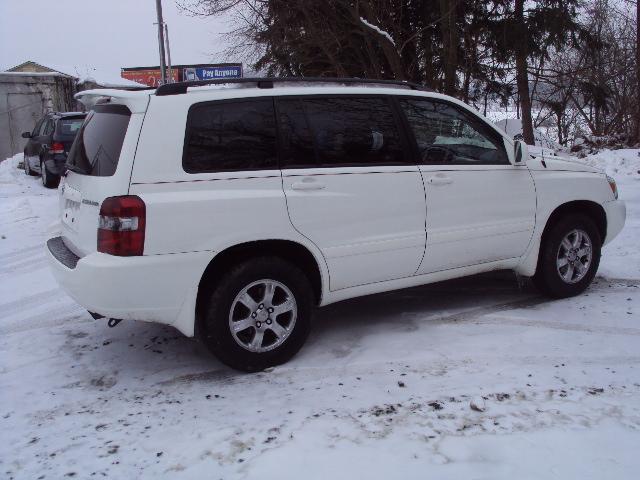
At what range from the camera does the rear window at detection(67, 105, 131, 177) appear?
358 cm

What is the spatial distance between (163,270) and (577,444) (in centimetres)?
233

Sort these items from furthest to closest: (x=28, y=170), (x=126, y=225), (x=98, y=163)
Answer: (x=28, y=170) → (x=98, y=163) → (x=126, y=225)

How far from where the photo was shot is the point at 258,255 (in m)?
3.78

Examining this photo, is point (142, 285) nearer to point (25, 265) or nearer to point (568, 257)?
point (568, 257)

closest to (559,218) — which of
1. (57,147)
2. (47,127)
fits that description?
(57,147)

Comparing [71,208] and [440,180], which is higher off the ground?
[440,180]

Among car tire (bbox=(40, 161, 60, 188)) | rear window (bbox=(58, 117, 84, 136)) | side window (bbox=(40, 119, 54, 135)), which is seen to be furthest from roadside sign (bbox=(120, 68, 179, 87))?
rear window (bbox=(58, 117, 84, 136))

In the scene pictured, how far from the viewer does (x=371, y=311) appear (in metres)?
4.93

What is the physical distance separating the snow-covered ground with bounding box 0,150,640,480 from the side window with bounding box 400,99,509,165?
1.24 metres

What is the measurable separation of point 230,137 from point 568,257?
9.97 feet

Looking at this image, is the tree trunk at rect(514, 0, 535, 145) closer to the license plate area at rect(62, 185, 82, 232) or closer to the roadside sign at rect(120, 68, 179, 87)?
the license plate area at rect(62, 185, 82, 232)

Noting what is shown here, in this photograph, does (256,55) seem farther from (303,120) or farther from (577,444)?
(577,444)

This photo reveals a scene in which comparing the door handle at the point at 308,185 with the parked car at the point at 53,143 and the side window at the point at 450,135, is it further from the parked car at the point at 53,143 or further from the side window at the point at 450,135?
the parked car at the point at 53,143

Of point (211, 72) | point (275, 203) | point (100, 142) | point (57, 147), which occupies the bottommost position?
point (275, 203)
